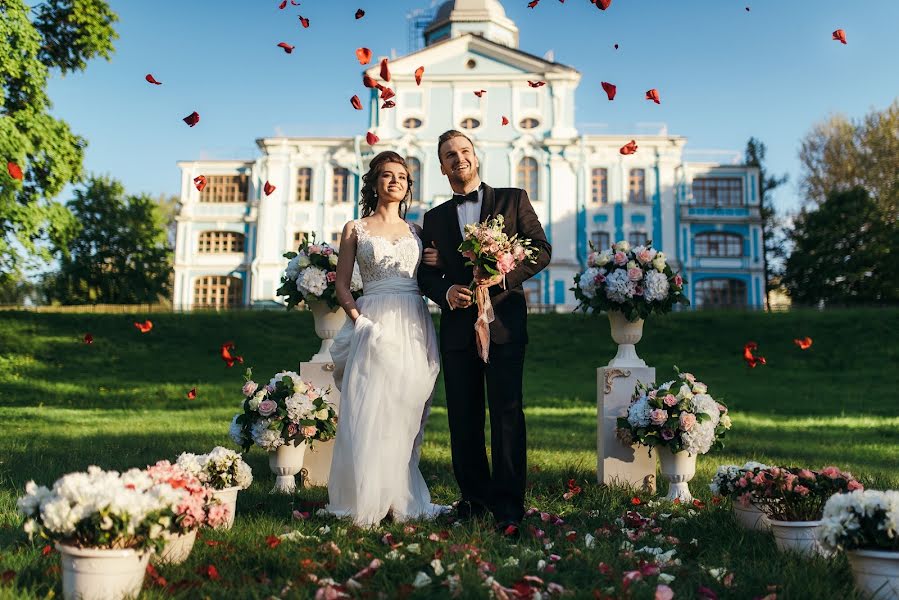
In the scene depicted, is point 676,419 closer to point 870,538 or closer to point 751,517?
point 751,517

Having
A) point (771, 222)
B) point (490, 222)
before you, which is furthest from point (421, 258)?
point (771, 222)

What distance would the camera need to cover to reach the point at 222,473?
4379 mm

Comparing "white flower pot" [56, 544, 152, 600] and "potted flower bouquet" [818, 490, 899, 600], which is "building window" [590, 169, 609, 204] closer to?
"potted flower bouquet" [818, 490, 899, 600]

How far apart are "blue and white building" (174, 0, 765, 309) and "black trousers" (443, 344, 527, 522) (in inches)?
1159

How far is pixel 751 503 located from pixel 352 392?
2516mm

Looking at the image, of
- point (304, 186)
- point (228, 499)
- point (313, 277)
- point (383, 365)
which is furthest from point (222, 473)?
point (304, 186)

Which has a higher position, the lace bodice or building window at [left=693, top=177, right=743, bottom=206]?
building window at [left=693, top=177, right=743, bottom=206]

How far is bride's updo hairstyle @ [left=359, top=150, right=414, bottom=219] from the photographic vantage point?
4949 millimetres

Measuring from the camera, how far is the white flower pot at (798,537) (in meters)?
3.81

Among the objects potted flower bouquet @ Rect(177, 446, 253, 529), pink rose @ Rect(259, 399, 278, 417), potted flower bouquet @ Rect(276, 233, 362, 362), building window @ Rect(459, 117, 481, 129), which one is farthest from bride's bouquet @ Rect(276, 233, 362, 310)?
building window @ Rect(459, 117, 481, 129)

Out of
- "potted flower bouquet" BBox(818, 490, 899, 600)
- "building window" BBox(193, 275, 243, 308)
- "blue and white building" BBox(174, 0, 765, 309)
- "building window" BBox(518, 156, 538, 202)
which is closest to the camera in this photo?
"potted flower bouquet" BBox(818, 490, 899, 600)

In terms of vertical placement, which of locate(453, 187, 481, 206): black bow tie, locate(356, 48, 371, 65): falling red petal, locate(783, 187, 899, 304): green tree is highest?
locate(783, 187, 899, 304): green tree

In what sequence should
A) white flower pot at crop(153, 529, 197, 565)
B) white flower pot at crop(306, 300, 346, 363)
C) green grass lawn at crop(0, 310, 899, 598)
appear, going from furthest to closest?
white flower pot at crop(306, 300, 346, 363)
white flower pot at crop(153, 529, 197, 565)
green grass lawn at crop(0, 310, 899, 598)

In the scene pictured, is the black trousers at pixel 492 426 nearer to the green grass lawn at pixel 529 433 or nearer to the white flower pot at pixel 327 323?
the green grass lawn at pixel 529 433
